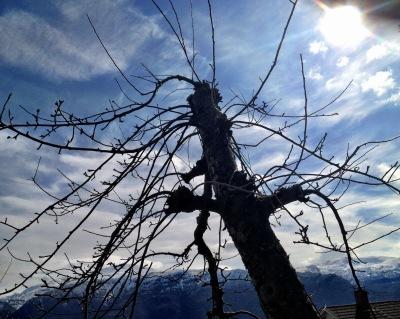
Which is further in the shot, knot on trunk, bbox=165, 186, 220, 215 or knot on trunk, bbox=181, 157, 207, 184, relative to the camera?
knot on trunk, bbox=181, 157, 207, 184

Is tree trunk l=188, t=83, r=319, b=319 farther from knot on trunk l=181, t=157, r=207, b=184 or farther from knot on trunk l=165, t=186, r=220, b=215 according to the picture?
knot on trunk l=181, t=157, r=207, b=184

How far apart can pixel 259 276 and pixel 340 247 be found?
0.71m

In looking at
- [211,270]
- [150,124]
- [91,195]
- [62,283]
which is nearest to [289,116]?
[150,124]

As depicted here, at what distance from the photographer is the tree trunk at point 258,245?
2484mm

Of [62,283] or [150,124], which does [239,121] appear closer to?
[150,124]

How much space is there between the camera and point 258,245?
2.74 metres

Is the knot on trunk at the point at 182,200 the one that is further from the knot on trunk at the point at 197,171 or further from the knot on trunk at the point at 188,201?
the knot on trunk at the point at 197,171

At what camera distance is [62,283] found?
314 centimetres

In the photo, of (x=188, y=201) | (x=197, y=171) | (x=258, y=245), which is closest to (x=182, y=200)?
(x=188, y=201)

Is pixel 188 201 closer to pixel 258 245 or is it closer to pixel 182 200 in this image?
pixel 182 200

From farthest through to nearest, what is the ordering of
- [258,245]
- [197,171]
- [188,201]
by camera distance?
[197,171] < [188,201] < [258,245]

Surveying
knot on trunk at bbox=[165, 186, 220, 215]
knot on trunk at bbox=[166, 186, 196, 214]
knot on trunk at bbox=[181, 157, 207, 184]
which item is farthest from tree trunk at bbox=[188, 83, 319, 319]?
knot on trunk at bbox=[181, 157, 207, 184]

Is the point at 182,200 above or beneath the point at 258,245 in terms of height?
above

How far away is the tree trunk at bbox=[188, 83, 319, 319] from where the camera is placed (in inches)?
97.8
